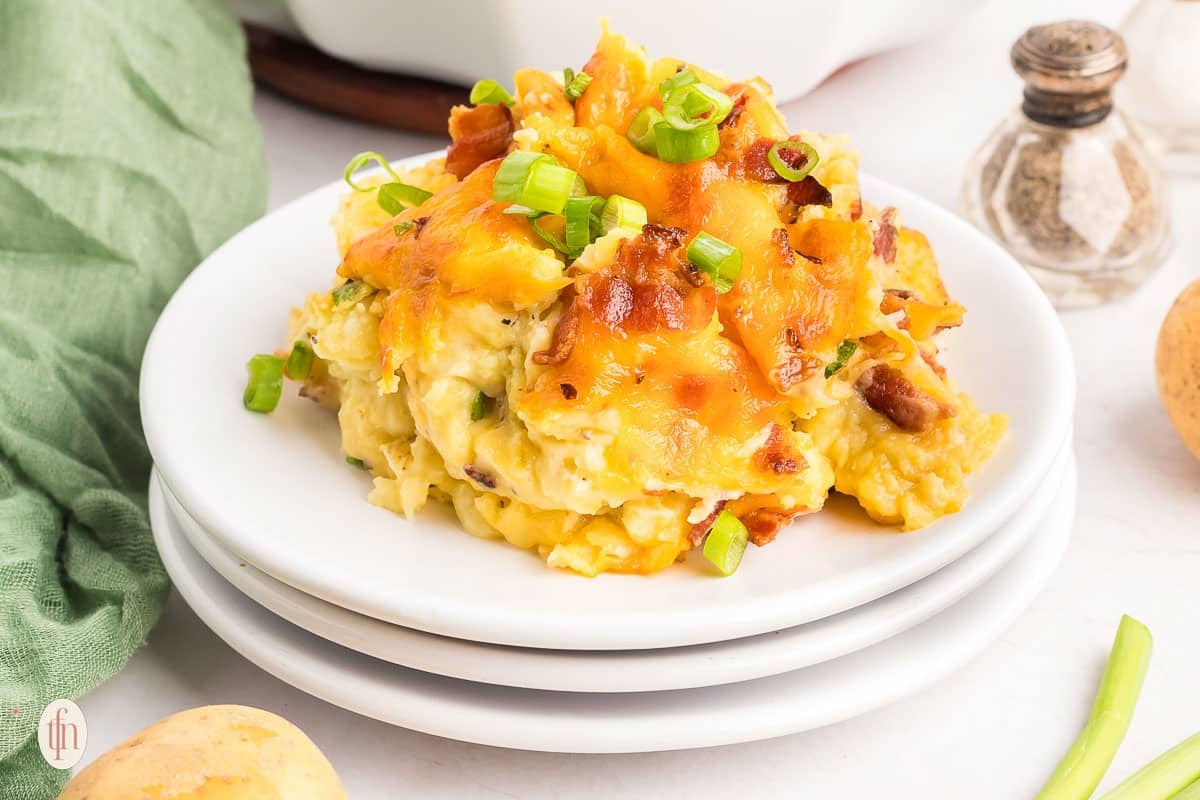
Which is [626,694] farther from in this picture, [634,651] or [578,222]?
[578,222]

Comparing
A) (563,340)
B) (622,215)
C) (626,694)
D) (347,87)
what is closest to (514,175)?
(622,215)

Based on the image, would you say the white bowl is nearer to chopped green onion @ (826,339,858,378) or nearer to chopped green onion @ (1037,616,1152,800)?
chopped green onion @ (826,339,858,378)

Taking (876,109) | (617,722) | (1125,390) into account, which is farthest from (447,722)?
(876,109)

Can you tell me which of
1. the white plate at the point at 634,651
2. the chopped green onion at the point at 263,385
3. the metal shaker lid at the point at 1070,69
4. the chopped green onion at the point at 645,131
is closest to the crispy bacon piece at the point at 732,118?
the chopped green onion at the point at 645,131

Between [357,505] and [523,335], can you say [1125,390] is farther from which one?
[357,505]

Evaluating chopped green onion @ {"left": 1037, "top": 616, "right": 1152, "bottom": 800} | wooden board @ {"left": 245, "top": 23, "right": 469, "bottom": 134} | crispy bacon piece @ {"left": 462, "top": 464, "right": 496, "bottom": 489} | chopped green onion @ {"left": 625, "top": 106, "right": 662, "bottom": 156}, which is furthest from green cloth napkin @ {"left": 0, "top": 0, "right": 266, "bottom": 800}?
chopped green onion @ {"left": 1037, "top": 616, "right": 1152, "bottom": 800}

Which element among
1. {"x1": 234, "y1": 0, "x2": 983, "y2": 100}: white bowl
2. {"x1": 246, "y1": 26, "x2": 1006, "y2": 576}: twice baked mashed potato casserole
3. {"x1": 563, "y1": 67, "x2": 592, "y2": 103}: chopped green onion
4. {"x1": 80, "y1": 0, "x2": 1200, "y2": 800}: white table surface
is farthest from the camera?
{"x1": 234, "y1": 0, "x2": 983, "y2": 100}: white bowl

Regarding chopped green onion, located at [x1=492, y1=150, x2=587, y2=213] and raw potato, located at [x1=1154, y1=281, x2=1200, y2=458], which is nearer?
chopped green onion, located at [x1=492, y1=150, x2=587, y2=213]

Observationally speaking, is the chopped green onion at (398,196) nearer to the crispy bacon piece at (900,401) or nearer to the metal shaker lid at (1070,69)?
the crispy bacon piece at (900,401)
